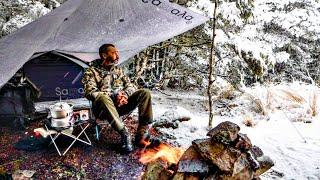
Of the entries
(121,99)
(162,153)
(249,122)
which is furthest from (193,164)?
(249,122)

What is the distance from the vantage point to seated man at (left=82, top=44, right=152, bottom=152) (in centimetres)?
314

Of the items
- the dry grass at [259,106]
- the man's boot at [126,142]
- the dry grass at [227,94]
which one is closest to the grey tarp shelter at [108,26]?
the man's boot at [126,142]

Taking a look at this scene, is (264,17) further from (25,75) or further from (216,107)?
(25,75)

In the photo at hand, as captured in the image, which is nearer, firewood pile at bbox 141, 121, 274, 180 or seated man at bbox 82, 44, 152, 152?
firewood pile at bbox 141, 121, 274, 180

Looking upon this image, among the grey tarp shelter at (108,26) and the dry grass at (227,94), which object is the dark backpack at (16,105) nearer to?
the grey tarp shelter at (108,26)

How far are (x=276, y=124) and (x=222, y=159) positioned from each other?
6.80ft

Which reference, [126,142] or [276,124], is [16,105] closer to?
[126,142]

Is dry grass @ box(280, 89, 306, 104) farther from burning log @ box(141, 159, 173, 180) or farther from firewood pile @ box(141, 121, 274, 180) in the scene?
burning log @ box(141, 159, 173, 180)

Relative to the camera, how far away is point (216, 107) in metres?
5.23

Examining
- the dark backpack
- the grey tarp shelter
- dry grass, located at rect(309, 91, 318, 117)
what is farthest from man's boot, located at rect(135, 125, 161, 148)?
dry grass, located at rect(309, 91, 318, 117)

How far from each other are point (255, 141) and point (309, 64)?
17.1 ft

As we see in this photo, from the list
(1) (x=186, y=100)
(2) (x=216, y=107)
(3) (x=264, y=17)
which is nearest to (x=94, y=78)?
(2) (x=216, y=107)

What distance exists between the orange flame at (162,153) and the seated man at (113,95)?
15 cm

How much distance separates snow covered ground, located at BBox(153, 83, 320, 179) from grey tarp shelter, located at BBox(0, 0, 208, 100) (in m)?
0.97
